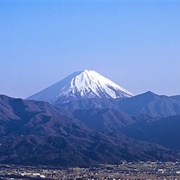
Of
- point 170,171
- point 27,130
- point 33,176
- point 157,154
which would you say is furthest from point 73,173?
point 27,130

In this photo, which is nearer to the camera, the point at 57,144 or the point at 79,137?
the point at 57,144

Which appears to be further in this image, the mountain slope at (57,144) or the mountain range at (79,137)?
the mountain range at (79,137)

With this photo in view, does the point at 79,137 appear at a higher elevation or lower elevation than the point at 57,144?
higher

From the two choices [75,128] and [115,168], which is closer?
[115,168]

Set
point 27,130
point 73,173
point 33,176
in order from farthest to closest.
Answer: point 27,130 < point 73,173 < point 33,176

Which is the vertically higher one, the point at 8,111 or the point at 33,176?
the point at 8,111

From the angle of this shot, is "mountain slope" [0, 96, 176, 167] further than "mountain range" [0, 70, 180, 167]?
No

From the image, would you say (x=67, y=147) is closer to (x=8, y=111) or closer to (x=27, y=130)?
(x=27, y=130)

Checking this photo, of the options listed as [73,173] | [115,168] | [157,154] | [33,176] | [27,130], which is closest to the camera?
[33,176]
